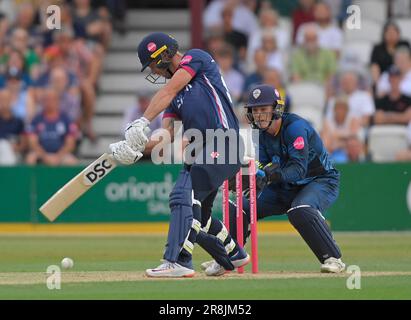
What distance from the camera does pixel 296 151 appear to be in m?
10.3

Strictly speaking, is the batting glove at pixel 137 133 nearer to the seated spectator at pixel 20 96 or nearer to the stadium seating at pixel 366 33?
the seated spectator at pixel 20 96

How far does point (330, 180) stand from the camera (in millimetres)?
10727

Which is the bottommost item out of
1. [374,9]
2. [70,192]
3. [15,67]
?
[70,192]

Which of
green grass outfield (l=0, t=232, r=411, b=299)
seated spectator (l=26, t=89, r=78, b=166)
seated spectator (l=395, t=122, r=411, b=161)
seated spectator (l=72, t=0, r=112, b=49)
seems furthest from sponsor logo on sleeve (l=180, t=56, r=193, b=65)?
seated spectator (l=72, t=0, r=112, b=49)

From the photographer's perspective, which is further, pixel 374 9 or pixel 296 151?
pixel 374 9

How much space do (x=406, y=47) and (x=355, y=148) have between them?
222 cm

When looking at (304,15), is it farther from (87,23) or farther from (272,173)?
(272,173)

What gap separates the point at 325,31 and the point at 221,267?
1043 cm

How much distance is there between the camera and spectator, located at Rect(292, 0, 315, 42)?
20.3 metres

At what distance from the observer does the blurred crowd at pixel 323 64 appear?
18.5m

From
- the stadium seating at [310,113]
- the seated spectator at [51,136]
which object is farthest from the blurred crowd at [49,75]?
the stadium seating at [310,113]

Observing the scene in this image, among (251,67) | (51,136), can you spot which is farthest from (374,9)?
(51,136)
